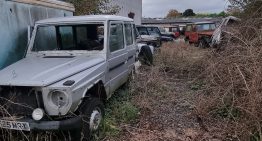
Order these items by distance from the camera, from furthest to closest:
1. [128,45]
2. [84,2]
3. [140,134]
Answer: [84,2] < [128,45] < [140,134]

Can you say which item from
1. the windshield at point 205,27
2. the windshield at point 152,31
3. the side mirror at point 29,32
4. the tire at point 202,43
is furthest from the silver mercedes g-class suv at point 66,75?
the windshield at point 205,27

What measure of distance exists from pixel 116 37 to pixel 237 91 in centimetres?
247

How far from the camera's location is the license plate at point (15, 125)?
13.7ft

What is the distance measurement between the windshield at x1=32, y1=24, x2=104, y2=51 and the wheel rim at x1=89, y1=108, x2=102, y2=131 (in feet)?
4.42

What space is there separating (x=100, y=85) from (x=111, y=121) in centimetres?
66

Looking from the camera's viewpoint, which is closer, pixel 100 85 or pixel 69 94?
pixel 69 94

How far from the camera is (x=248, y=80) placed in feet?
17.7

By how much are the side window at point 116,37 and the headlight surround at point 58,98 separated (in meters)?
1.96

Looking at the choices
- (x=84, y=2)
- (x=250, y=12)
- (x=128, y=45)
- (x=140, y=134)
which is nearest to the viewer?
(x=140, y=134)

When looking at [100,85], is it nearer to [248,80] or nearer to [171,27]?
[248,80]

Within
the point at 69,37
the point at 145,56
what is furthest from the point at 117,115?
the point at 145,56

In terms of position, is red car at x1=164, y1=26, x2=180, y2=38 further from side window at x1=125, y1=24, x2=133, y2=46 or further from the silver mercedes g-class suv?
the silver mercedes g-class suv

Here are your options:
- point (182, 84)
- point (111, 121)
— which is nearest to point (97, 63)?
point (111, 121)

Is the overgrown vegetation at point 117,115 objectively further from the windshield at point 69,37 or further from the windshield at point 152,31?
the windshield at point 152,31
